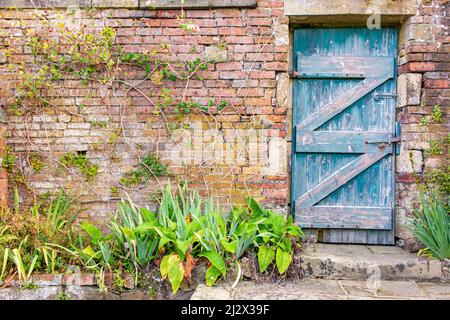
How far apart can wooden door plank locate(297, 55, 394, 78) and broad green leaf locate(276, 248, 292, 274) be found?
2005 mm

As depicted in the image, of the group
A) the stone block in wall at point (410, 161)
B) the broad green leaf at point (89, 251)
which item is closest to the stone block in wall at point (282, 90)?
the stone block in wall at point (410, 161)

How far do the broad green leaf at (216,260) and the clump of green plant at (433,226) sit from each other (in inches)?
80.0

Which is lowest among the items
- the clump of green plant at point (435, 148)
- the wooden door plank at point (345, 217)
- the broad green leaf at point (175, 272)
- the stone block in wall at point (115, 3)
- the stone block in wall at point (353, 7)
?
the broad green leaf at point (175, 272)

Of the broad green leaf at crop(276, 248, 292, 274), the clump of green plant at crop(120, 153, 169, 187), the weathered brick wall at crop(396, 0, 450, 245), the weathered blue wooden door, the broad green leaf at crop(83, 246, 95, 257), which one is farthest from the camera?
the weathered blue wooden door

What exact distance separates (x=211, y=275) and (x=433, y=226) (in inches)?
89.0

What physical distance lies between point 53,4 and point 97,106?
1220mm

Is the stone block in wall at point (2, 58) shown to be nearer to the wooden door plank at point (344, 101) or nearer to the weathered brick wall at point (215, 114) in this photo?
the weathered brick wall at point (215, 114)

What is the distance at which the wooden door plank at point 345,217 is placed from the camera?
418 centimetres

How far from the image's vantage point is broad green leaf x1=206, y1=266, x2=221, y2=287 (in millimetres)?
3287

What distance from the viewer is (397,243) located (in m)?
4.19

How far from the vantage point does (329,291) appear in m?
3.25

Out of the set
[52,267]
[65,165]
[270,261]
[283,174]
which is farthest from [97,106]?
[270,261]

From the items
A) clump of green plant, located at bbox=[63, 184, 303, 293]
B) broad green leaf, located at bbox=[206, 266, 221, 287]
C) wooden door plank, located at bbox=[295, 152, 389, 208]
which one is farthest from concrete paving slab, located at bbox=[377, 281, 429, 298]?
broad green leaf, located at bbox=[206, 266, 221, 287]

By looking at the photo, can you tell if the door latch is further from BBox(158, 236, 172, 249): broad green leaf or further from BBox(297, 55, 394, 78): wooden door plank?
BBox(158, 236, 172, 249): broad green leaf
